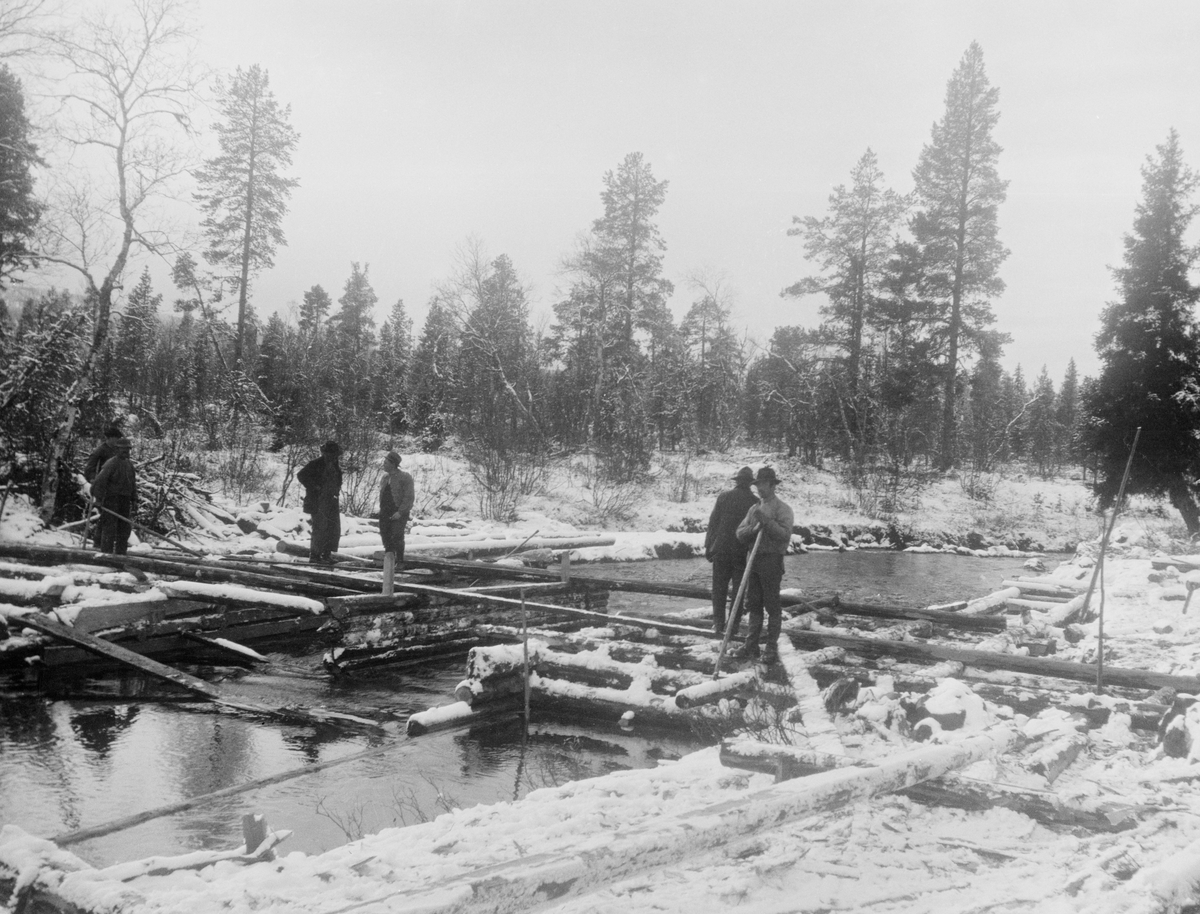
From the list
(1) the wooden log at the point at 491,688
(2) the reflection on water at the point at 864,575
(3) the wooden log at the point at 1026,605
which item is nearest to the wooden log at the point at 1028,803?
(1) the wooden log at the point at 491,688

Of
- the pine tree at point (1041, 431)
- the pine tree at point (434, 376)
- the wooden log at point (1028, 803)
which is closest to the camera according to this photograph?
the wooden log at point (1028, 803)

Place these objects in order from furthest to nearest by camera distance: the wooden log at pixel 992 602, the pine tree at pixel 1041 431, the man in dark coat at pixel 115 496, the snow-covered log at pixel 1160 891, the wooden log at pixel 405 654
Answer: the pine tree at pixel 1041 431
the wooden log at pixel 992 602
the man in dark coat at pixel 115 496
the wooden log at pixel 405 654
the snow-covered log at pixel 1160 891

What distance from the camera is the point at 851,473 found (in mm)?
34969

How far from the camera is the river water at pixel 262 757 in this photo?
557cm

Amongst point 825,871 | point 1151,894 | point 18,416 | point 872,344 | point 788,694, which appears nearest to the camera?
point 1151,894

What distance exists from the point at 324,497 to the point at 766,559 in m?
7.47

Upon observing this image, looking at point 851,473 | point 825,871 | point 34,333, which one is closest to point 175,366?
point 34,333

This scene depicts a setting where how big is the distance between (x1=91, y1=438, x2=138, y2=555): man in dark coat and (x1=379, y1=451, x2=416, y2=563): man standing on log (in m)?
3.64

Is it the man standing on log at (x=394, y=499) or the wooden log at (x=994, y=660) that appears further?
the man standing on log at (x=394, y=499)

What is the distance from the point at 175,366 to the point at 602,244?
21.5 meters

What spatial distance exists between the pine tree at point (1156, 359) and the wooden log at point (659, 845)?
24.3 metres

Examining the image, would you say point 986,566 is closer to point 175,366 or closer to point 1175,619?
point 1175,619

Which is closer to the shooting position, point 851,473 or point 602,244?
point 851,473

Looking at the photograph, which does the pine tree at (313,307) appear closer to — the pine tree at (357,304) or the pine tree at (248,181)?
the pine tree at (357,304)
